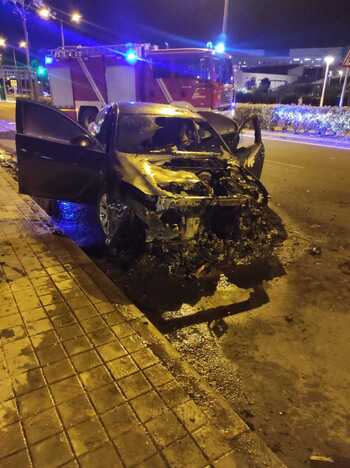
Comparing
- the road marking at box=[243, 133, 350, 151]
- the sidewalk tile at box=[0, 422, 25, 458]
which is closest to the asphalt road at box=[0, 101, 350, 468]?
the sidewalk tile at box=[0, 422, 25, 458]

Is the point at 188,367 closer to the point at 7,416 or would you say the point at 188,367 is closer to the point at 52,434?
the point at 52,434

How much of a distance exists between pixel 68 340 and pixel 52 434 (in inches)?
35.2

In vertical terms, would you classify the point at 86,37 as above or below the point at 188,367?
above

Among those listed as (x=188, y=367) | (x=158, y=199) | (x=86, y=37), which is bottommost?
(x=188, y=367)

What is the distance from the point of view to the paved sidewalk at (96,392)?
2139 mm

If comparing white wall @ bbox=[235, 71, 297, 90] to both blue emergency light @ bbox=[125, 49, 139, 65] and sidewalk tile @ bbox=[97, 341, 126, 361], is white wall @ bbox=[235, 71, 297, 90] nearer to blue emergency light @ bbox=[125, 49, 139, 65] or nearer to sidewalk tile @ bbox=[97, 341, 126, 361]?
blue emergency light @ bbox=[125, 49, 139, 65]

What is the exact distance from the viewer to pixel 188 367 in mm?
2865

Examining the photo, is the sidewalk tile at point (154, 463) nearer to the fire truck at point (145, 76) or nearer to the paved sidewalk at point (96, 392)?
the paved sidewalk at point (96, 392)

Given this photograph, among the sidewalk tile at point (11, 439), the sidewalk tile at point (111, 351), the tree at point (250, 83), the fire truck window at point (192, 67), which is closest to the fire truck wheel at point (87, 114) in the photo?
the fire truck window at point (192, 67)

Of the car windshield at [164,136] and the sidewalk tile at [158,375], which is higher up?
the car windshield at [164,136]

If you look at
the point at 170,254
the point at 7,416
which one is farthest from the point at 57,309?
the point at 170,254

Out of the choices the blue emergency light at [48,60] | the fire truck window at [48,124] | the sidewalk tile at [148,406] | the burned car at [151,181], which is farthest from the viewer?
the blue emergency light at [48,60]

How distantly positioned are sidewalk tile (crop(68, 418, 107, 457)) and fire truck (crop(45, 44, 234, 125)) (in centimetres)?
1424

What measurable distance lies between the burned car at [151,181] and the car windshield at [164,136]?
16 millimetres
